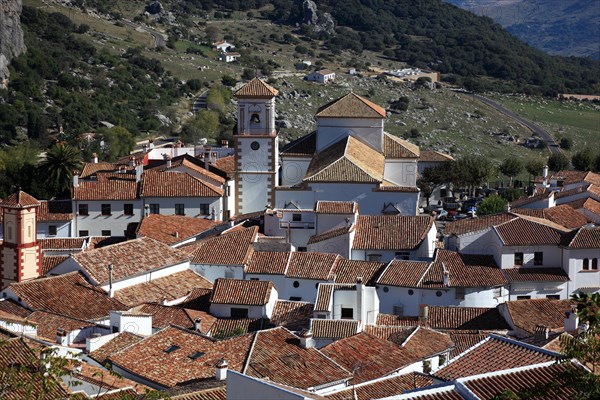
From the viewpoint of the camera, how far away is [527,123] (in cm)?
13050

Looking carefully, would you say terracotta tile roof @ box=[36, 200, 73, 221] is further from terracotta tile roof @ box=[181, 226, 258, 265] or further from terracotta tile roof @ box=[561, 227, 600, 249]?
terracotta tile roof @ box=[561, 227, 600, 249]

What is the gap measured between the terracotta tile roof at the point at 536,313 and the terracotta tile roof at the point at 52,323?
1208cm

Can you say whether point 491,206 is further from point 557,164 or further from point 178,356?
point 178,356

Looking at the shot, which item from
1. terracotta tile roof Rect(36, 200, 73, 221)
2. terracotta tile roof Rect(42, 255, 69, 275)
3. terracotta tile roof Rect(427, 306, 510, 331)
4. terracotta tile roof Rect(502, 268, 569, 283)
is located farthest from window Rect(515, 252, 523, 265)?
terracotta tile roof Rect(36, 200, 73, 221)

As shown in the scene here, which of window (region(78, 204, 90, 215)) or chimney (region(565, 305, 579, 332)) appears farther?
window (region(78, 204, 90, 215))

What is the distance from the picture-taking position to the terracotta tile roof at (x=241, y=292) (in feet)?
123

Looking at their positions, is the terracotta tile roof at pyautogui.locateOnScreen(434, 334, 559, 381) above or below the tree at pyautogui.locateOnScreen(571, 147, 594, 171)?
below

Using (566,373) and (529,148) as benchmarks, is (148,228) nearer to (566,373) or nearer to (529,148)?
(566,373)

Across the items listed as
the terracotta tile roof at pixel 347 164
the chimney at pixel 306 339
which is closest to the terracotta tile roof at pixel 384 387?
the chimney at pixel 306 339

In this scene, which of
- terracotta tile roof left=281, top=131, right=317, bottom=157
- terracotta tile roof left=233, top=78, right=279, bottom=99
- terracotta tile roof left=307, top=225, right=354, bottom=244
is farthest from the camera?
terracotta tile roof left=281, top=131, right=317, bottom=157

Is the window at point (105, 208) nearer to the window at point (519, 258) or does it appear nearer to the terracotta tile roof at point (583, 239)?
the window at point (519, 258)

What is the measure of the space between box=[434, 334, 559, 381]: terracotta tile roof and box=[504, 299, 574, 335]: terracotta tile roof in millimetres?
12310

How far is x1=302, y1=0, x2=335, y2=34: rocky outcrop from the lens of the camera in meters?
165

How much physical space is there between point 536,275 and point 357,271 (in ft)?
19.5
